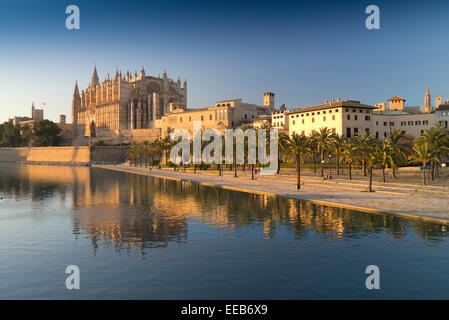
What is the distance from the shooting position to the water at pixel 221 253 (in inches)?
492

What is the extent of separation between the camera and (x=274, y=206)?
99.2 ft

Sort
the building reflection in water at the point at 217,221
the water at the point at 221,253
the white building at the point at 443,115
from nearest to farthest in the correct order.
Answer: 1. the water at the point at 221,253
2. the building reflection in water at the point at 217,221
3. the white building at the point at 443,115

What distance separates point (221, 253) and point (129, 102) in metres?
160

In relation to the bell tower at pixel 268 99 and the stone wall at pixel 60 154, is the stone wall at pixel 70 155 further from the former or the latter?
the bell tower at pixel 268 99

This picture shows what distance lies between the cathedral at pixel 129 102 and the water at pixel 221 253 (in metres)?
131

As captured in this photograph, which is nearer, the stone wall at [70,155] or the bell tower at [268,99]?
the stone wall at [70,155]

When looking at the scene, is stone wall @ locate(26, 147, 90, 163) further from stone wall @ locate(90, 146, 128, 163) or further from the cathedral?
the cathedral

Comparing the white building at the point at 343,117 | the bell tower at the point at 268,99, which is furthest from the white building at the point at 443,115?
the bell tower at the point at 268,99

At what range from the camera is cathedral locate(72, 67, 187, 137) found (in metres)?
163

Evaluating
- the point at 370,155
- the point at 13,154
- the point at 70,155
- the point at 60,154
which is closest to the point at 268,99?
the point at 70,155

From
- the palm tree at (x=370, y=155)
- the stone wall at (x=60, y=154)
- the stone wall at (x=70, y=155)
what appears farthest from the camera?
the stone wall at (x=60, y=154)

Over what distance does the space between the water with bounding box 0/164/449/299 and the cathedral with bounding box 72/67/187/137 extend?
13112 cm

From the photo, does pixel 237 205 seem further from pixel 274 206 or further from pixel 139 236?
pixel 139 236
